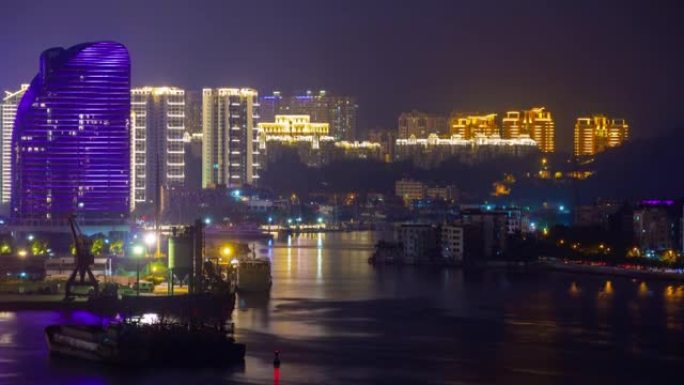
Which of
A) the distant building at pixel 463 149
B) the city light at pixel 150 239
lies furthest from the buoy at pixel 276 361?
the distant building at pixel 463 149

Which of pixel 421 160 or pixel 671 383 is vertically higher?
pixel 421 160

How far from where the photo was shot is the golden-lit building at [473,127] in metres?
53.9

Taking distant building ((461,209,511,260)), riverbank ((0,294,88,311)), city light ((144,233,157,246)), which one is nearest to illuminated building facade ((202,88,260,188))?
city light ((144,233,157,246))

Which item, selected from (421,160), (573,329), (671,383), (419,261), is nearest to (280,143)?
(421,160)

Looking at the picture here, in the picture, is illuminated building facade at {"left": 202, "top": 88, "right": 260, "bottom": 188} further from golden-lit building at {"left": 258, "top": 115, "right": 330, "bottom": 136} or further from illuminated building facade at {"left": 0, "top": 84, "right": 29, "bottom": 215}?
golden-lit building at {"left": 258, "top": 115, "right": 330, "bottom": 136}

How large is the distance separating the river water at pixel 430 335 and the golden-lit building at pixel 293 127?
28.6 m

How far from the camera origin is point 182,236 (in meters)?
19.1

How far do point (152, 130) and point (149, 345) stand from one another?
2742 cm

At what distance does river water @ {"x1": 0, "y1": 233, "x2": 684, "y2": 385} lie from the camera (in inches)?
480

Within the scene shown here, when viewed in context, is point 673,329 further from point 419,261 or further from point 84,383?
point 419,261

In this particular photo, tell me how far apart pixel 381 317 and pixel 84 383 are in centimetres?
514

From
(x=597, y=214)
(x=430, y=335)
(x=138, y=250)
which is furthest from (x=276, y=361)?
(x=597, y=214)

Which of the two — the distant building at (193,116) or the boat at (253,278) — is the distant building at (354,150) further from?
the boat at (253,278)

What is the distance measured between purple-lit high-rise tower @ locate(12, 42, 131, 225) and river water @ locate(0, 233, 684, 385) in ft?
30.7
